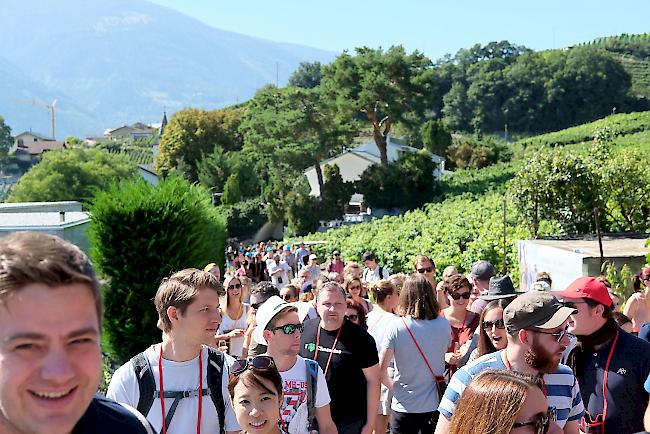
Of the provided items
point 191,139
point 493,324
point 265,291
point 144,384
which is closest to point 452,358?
point 493,324

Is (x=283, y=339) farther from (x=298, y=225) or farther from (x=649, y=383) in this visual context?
(x=298, y=225)

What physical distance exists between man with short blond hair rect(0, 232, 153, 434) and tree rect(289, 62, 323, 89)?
386 ft

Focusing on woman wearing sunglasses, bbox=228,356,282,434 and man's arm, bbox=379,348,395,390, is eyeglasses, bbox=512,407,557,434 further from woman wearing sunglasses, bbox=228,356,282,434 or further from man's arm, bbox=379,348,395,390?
man's arm, bbox=379,348,395,390

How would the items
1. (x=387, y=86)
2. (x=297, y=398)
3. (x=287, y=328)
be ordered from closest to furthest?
(x=297, y=398) < (x=287, y=328) < (x=387, y=86)

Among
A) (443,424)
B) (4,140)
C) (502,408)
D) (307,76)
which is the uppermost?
(307,76)

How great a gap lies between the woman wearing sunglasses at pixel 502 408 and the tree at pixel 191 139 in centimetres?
7475

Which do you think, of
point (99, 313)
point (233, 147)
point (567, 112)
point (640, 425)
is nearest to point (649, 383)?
point (640, 425)

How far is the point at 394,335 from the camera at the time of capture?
573 cm

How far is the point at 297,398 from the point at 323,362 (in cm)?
91

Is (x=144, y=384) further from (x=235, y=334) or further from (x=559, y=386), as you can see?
(x=235, y=334)

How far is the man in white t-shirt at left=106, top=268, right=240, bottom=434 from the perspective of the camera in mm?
3832

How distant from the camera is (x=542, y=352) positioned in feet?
12.7

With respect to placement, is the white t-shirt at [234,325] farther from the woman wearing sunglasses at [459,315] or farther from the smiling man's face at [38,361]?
the smiling man's face at [38,361]

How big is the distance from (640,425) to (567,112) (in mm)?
91866
